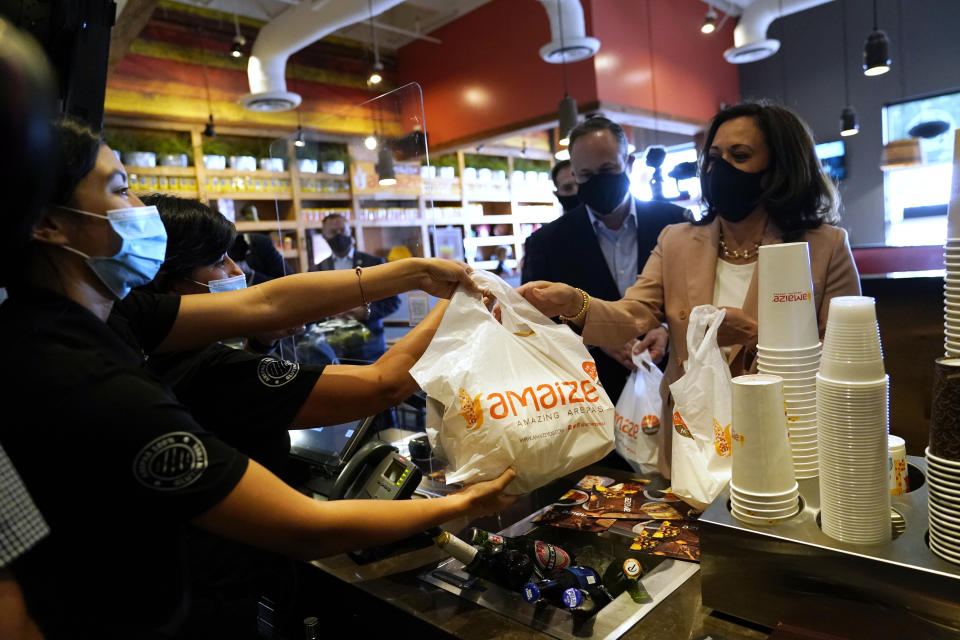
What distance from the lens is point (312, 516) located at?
94cm

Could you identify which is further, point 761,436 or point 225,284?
point 225,284

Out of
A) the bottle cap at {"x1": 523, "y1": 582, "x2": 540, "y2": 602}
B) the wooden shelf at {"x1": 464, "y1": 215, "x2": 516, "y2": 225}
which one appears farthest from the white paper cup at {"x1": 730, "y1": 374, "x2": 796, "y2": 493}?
the wooden shelf at {"x1": 464, "y1": 215, "x2": 516, "y2": 225}

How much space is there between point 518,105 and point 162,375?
18.4 ft

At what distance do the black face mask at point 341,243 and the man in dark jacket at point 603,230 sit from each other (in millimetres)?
890

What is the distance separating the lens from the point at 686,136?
934 centimetres

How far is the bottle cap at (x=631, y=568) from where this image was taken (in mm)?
1087

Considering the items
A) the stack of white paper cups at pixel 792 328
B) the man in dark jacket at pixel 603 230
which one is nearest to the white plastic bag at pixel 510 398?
the stack of white paper cups at pixel 792 328

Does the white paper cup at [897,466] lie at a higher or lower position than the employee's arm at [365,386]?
lower

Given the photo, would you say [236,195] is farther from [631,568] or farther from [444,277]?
[631,568]

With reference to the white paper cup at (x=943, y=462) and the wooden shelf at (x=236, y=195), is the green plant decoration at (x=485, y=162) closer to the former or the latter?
the wooden shelf at (x=236, y=195)

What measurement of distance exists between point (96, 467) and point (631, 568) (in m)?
0.86

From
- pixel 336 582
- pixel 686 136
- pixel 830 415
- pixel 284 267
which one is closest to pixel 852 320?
pixel 830 415

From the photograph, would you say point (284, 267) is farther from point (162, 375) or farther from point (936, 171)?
point (936, 171)

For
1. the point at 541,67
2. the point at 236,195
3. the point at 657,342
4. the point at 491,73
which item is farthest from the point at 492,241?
the point at 657,342
